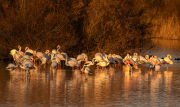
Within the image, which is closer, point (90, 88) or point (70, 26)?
point (90, 88)

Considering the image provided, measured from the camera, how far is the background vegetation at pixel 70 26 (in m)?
21.5

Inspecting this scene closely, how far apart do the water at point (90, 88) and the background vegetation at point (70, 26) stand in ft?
17.1

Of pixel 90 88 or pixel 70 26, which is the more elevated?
pixel 70 26

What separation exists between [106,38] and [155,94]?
1297cm

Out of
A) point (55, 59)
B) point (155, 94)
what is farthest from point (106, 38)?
point (155, 94)

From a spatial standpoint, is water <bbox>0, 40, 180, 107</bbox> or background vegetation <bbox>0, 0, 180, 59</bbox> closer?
water <bbox>0, 40, 180, 107</bbox>

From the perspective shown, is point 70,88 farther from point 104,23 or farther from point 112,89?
point 104,23

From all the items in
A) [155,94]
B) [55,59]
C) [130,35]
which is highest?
[130,35]

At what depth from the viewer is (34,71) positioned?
16.5m

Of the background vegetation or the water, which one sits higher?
the background vegetation

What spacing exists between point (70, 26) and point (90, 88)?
472 inches

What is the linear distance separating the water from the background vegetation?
5.20m

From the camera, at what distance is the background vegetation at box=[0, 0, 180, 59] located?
70.4 feet

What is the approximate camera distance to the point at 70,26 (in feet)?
77.6
